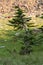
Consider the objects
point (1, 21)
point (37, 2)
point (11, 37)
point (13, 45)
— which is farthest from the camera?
point (37, 2)

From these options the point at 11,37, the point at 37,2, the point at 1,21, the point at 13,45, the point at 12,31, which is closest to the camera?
the point at 13,45

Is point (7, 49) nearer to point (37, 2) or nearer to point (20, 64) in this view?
point (20, 64)

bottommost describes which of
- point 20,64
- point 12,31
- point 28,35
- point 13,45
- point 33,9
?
point 33,9

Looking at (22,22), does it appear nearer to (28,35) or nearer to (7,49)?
(28,35)

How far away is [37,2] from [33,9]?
16.4 ft

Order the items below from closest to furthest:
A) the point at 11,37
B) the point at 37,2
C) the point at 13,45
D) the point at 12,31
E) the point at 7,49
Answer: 1. the point at 7,49
2. the point at 13,45
3. the point at 11,37
4. the point at 12,31
5. the point at 37,2

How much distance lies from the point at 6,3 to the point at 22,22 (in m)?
127

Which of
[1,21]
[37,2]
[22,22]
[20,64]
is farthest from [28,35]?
[37,2]

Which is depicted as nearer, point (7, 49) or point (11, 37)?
point (7, 49)

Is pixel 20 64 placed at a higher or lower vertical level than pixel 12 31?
higher

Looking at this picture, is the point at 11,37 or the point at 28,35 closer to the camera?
the point at 28,35

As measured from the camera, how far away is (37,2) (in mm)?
173625

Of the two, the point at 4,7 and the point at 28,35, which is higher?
the point at 28,35

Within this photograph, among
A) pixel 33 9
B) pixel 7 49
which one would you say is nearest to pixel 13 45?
pixel 7 49
